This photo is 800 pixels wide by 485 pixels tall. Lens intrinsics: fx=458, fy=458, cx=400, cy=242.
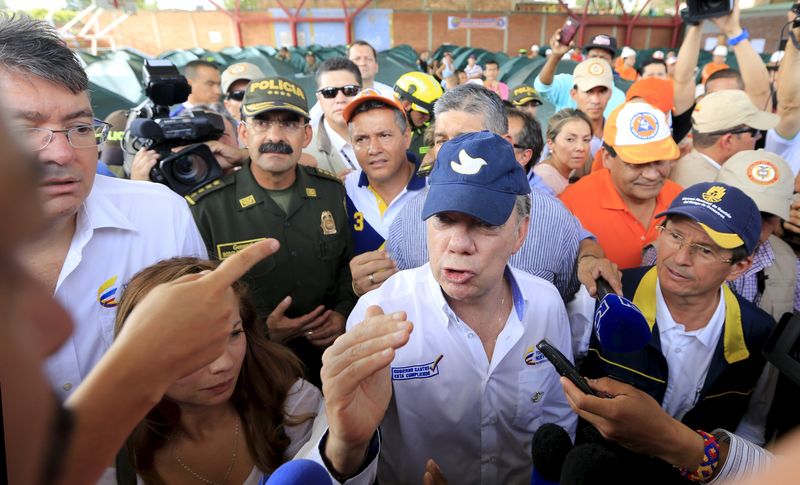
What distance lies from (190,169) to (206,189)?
0.13 m

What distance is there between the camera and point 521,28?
2955 cm

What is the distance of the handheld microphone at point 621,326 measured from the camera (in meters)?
1.63

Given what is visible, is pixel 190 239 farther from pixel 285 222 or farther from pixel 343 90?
pixel 343 90

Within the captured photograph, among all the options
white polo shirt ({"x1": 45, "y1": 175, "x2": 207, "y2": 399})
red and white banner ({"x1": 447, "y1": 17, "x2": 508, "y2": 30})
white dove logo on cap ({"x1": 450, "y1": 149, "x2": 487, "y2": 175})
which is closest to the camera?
white dove logo on cap ({"x1": 450, "y1": 149, "x2": 487, "y2": 175})

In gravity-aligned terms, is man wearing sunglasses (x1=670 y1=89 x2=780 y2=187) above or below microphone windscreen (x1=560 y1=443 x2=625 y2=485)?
above

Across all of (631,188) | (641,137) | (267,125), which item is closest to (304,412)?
(267,125)

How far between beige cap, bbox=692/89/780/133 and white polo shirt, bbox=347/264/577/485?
2305 mm

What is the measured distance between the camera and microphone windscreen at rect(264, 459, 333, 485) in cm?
94

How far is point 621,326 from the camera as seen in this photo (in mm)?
1635

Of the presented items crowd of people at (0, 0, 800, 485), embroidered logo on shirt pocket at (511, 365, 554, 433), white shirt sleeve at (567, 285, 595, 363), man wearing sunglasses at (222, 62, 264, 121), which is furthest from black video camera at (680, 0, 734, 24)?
man wearing sunglasses at (222, 62, 264, 121)

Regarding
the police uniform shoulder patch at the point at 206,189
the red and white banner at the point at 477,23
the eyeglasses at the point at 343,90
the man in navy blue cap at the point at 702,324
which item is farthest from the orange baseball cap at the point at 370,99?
the red and white banner at the point at 477,23

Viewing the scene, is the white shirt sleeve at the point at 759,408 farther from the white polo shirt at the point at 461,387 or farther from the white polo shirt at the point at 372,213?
the white polo shirt at the point at 372,213

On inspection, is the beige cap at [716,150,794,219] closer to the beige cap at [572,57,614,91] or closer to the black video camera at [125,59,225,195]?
the beige cap at [572,57,614,91]

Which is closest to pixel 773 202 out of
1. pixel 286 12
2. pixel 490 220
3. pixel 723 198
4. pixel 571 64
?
pixel 723 198
